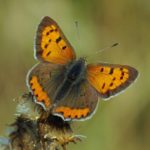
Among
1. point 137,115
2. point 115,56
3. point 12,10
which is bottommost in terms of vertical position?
point 137,115

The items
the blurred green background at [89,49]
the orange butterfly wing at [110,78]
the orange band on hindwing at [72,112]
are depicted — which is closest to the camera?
the orange band on hindwing at [72,112]

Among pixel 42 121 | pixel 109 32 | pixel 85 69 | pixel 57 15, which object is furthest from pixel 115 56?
pixel 42 121

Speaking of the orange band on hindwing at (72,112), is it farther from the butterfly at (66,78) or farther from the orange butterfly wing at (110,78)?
the orange butterfly wing at (110,78)

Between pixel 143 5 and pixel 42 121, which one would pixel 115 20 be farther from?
pixel 42 121

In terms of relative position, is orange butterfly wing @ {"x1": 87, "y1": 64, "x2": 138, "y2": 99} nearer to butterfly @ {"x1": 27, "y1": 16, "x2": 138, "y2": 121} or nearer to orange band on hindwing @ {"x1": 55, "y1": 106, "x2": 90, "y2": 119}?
butterfly @ {"x1": 27, "y1": 16, "x2": 138, "y2": 121}

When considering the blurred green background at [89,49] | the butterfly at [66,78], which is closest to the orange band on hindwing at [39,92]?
the butterfly at [66,78]

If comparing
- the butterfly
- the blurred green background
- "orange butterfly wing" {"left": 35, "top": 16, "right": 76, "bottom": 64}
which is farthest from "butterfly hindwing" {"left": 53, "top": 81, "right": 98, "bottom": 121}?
the blurred green background

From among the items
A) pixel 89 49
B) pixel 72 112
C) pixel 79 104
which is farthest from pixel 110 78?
pixel 89 49
